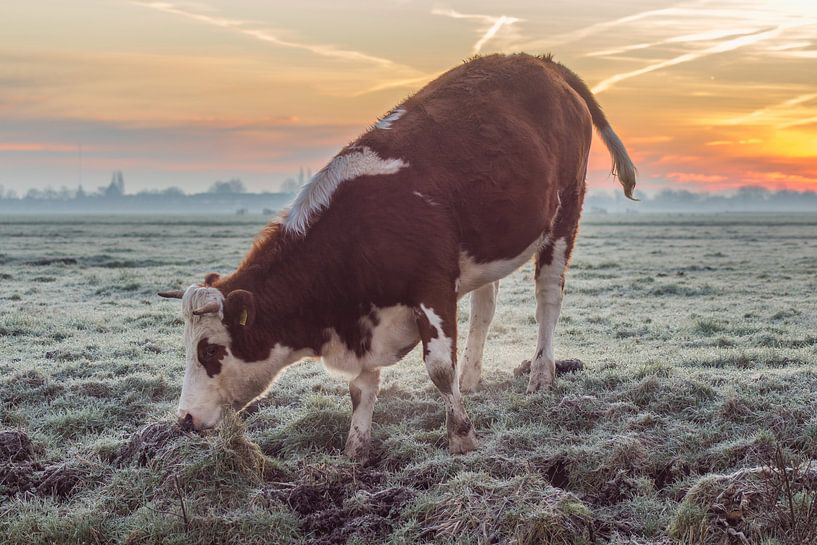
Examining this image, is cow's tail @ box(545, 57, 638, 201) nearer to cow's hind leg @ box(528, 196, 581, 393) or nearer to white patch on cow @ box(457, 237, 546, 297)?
cow's hind leg @ box(528, 196, 581, 393)

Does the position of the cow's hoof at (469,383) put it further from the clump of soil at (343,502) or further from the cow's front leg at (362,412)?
the clump of soil at (343,502)

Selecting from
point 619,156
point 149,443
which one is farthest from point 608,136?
point 149,443

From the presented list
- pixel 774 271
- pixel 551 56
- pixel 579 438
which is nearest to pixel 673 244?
pixel 774 271

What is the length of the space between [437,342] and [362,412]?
106 cm

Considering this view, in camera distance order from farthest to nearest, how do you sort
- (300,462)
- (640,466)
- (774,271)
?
(774,271)
(300,462)
(640,466)

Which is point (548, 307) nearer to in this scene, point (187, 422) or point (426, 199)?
point (426, 199)

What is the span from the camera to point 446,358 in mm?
6992

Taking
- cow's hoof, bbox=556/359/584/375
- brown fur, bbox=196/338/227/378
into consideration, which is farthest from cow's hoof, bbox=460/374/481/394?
brown fur, bbox=196/338/227/378

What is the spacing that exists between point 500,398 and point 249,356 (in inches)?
118

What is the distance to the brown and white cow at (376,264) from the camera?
6.80 metres

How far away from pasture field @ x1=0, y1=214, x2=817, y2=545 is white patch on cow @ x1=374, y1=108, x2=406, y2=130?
2831 millimetres

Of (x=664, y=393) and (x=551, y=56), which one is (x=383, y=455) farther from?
(x=551, y=56)

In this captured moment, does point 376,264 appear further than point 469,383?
No

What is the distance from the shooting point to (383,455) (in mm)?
7105
